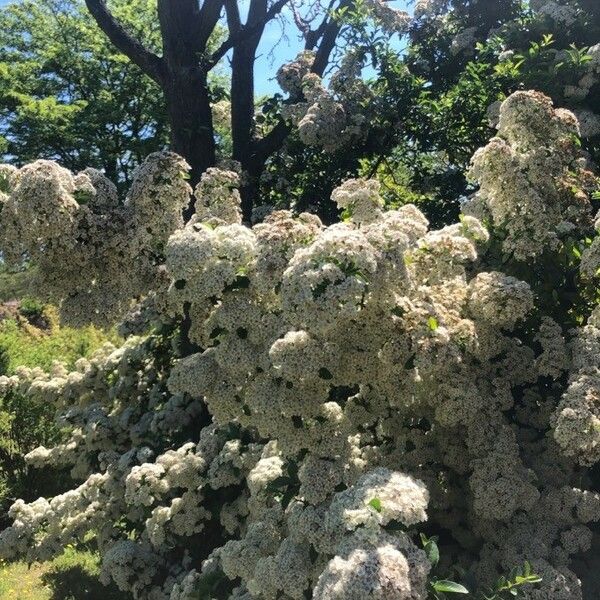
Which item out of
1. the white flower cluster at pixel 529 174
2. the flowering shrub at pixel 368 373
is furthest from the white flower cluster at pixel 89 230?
the white flower cluster at pixel 529 174

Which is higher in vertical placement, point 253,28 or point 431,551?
point 253,28

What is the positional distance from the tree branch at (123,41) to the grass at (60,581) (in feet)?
14.6

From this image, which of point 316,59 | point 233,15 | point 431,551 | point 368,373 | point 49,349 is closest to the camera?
point 431,551

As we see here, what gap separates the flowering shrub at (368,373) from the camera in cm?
295

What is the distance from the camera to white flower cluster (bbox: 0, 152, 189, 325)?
376 cm

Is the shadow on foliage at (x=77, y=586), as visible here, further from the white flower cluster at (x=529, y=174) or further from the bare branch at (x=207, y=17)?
the bare branch at (x=207, y=17)

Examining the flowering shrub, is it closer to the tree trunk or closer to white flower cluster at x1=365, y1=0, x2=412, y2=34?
the tree trunk

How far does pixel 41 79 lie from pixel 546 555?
2037 centimetres

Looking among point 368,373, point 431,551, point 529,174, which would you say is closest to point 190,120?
point 529,174

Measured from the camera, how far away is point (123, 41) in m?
6.71

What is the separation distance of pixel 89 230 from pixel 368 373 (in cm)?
174

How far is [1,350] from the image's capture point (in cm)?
930

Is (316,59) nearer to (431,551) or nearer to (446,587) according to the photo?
(431,551)

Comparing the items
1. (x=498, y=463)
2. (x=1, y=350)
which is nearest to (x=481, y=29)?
(x=498, y=463)
